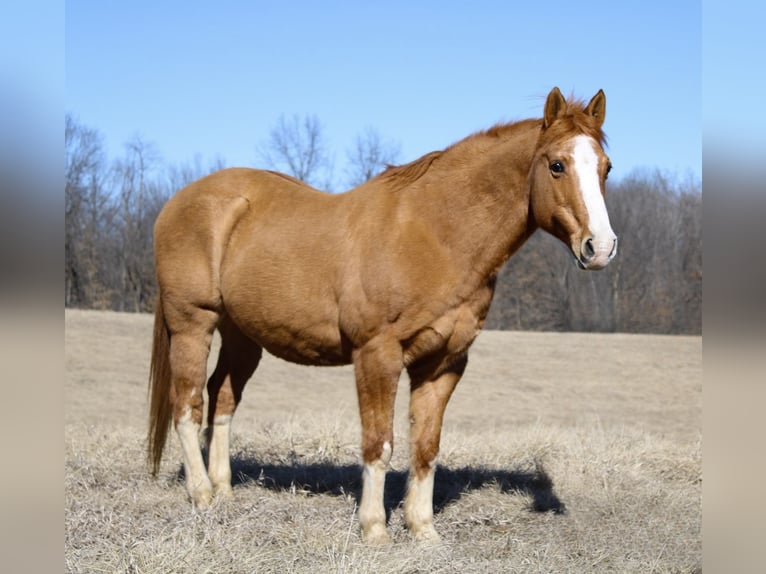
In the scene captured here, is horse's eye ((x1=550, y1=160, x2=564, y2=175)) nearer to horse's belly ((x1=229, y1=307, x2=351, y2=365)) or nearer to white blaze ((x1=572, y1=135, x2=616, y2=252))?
white blaze ((x1=572, y1=135, x2=616, y2=252))

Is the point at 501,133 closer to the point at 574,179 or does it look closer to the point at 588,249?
the point at 574,179

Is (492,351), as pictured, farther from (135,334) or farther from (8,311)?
(8,311)

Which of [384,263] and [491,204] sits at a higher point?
[491,204]

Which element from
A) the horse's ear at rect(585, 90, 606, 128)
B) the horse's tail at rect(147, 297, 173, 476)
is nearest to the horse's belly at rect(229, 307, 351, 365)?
the horse's tail at rect(147, 297, 173, 476)

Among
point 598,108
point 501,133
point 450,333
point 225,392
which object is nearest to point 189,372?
point 225,392

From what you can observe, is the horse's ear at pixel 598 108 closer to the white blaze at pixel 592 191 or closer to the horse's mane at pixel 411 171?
the white blaze at pixel 592 191

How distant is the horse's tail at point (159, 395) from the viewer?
617cm

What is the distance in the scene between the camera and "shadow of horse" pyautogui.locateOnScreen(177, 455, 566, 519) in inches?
235

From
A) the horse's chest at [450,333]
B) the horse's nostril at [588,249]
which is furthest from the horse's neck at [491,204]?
the horse's nostril at [588,249]

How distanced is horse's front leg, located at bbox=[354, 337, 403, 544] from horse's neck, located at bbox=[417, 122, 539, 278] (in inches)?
32.2

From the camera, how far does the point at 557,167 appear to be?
4371 mm

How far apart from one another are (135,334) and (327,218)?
69.4 feet

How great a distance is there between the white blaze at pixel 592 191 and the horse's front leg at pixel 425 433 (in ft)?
4.91

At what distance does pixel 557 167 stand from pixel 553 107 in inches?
18.5
